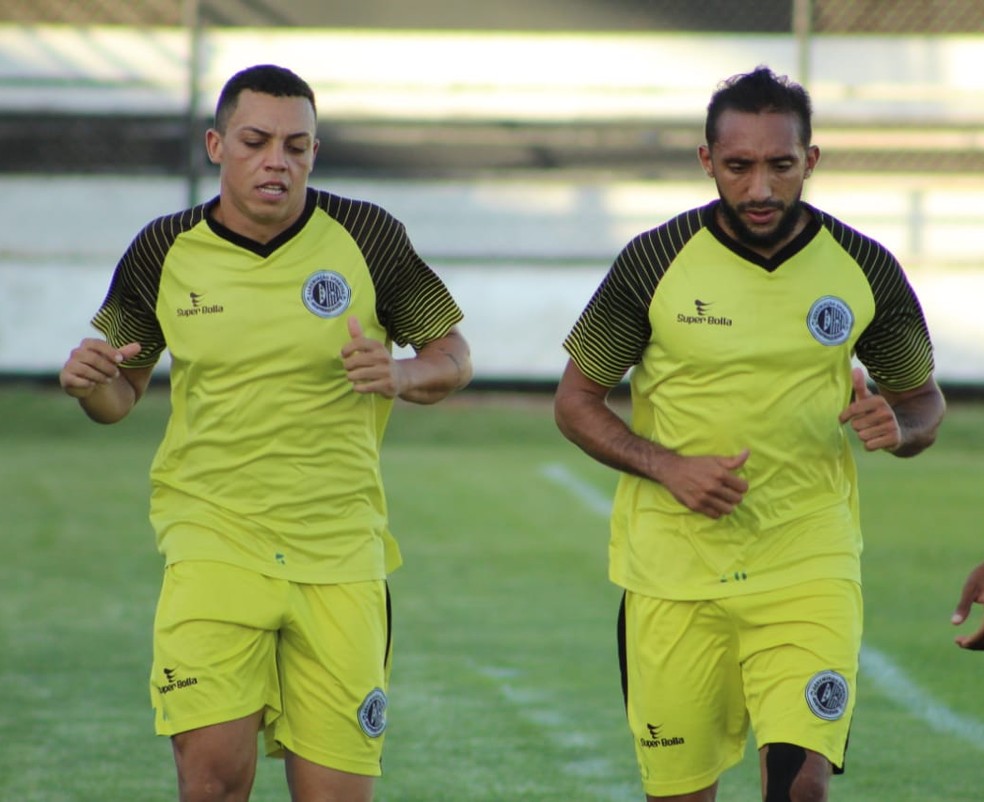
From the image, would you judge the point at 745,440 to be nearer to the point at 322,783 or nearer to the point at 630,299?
the point at 630,299

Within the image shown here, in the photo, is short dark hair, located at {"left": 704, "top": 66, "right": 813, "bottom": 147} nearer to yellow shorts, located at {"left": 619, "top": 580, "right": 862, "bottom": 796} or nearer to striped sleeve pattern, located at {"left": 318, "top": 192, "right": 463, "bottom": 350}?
striped sleeve pattern, located at {"left": 318, "top": 192, "right": 463, "bottom": 350}

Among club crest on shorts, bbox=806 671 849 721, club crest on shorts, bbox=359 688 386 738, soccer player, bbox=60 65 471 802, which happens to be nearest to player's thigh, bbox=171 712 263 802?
soccer player, bbox=60 65 471 802

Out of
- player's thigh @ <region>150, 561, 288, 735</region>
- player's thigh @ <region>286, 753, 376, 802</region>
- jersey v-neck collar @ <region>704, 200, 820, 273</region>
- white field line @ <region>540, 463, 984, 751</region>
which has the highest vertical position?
jersey v-neck collar @ <region>704, 200, 820, 273</region>

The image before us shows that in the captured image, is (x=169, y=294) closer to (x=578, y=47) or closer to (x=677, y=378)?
(x=677, y=378)

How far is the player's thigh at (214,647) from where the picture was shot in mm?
4770

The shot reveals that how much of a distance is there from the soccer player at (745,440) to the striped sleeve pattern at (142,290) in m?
1.12

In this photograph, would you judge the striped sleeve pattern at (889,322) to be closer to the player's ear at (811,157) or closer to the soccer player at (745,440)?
the soccer player at (745,440)

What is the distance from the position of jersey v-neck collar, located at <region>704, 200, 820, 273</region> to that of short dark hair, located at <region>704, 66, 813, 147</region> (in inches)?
8.6

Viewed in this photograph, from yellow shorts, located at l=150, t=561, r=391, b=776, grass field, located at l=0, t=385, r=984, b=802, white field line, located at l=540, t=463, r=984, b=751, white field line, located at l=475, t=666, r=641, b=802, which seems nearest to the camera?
yellow shorts, located at l=150, t=561, r=391, b=776

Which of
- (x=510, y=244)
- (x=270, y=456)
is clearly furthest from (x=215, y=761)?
(x=510, y=244)

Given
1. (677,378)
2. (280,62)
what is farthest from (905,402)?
(280,62)

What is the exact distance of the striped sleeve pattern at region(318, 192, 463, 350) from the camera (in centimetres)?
509

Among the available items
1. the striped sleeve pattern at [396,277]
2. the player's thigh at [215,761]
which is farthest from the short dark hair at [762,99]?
the player's thigh at [215,761]

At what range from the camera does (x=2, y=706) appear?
769 centimetres
